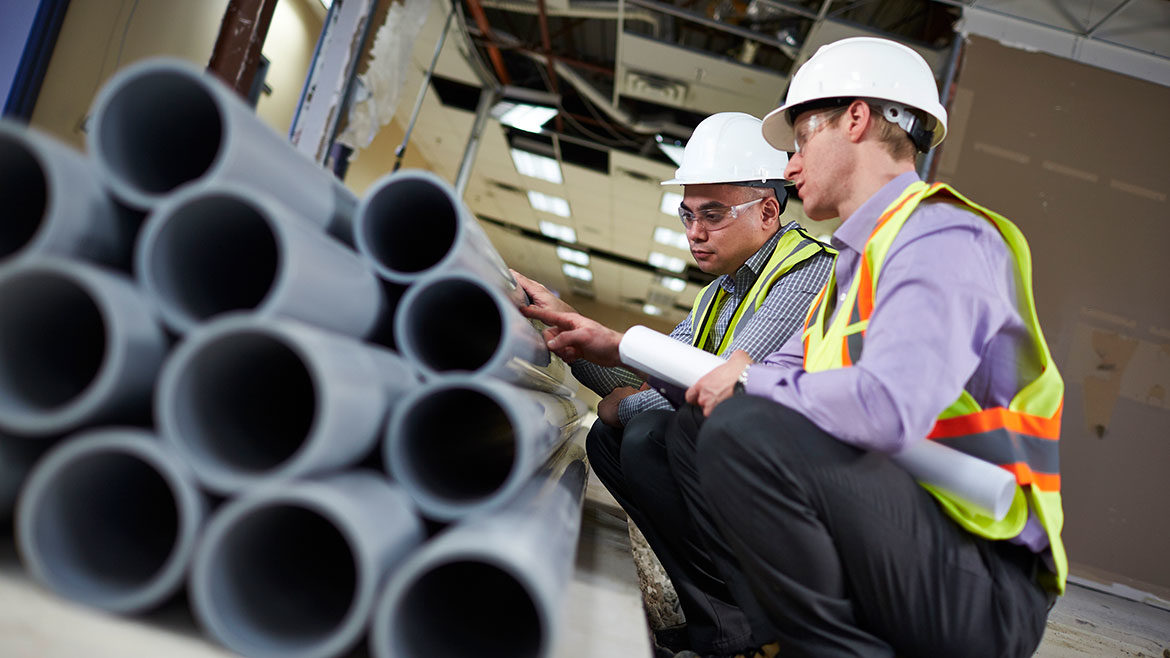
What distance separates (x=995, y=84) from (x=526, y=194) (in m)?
6.51

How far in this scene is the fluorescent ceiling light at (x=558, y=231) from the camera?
36.8ft

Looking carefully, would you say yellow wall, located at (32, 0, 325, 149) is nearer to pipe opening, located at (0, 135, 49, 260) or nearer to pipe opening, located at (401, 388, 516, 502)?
pipe opening, located at (0, 135, 49, 260)

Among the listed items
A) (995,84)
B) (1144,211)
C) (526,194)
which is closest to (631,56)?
(995,84)

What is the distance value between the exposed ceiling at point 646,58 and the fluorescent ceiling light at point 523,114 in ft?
0.34

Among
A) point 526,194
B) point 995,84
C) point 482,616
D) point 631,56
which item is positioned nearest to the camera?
point 482,616

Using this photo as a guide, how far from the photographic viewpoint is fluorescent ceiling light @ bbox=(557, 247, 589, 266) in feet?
41.6

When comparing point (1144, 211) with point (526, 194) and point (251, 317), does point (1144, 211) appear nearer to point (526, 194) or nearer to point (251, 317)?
point (251, 317)

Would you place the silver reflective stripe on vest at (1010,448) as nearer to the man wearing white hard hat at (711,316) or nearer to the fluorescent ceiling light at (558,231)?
the man wearing white hard hat at (711,316)

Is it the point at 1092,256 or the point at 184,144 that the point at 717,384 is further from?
the point at 1092,256

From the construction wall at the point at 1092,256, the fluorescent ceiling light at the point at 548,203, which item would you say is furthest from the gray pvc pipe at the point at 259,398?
the fluorescent ceiling light at the point at 548,203

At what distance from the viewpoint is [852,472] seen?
1149mm

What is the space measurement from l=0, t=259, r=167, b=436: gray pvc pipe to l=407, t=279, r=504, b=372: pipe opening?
12.8 inches

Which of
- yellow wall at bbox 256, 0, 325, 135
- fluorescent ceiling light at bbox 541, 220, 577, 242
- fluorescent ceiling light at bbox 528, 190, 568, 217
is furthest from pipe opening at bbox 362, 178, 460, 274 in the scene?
fluorescent ceiling light at bbox 541, 220, 577, 242

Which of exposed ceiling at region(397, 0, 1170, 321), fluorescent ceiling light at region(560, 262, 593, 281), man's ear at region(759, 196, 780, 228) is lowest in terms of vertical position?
man's ear at region(759, 196, 780, 228)
